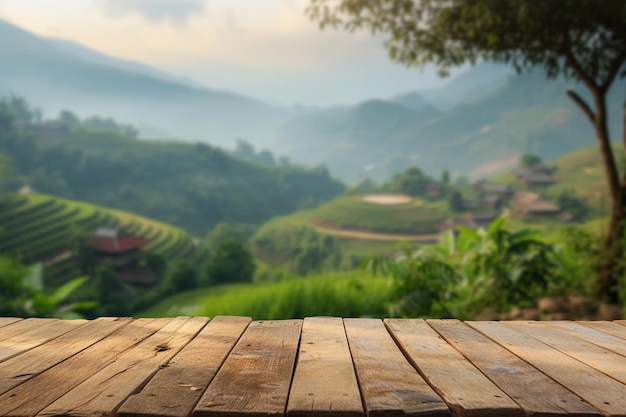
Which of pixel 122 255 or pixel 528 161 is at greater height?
pixel 528 161

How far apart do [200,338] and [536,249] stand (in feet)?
11.1

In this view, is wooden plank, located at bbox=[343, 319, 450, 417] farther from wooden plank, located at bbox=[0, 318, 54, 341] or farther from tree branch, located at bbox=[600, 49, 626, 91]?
tree branch, located at bbox=[600, 49, 626, 91]

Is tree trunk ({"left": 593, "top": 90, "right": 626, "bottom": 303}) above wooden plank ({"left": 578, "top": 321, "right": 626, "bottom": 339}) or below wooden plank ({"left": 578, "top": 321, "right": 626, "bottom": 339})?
above

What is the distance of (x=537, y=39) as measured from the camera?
4.76 m

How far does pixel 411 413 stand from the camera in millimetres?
794

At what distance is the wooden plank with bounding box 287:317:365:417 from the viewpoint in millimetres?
806

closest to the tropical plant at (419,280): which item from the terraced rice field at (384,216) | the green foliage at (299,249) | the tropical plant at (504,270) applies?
the tropical plant at (504,270)

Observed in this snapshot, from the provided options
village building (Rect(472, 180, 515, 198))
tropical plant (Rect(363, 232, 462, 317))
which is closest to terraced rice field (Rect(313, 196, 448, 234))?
village building (Rect(472, 180, 515, 198))

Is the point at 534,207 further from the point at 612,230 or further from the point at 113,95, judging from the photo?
the point at 113,95

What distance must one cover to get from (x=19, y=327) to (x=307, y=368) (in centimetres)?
87

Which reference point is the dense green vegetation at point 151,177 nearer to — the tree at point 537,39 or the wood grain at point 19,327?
the tree at point 537,39

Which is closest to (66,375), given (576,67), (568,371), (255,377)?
(255,377)

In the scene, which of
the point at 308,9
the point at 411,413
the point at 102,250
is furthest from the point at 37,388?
the point at 102,250

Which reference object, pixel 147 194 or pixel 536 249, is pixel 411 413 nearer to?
pixel 536 249
